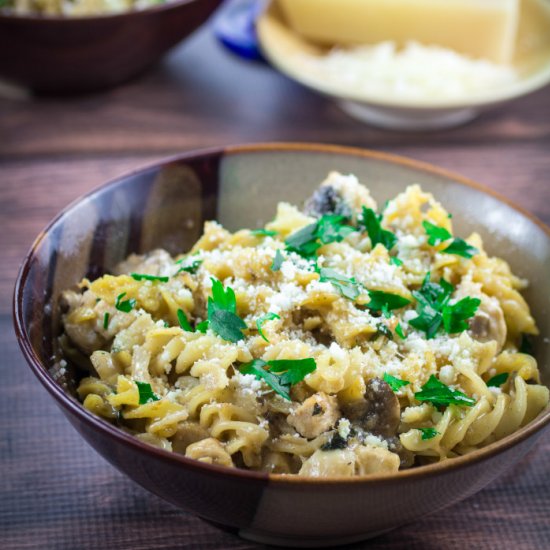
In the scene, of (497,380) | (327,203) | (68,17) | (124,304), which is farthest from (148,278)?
(68,17)

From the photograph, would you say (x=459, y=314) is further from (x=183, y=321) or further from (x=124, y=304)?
(x=124, y=304)

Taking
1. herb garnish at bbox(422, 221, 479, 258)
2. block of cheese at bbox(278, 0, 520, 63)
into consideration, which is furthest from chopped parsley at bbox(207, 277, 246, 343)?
block of cheese at bbox(278, 0, 520, 63)

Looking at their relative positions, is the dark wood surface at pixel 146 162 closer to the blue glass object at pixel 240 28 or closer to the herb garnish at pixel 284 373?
the blue glass object at pixel 240 28

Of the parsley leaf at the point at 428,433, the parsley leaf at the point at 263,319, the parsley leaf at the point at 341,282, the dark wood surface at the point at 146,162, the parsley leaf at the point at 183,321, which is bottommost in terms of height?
the dark wood surface at the point at 146,162

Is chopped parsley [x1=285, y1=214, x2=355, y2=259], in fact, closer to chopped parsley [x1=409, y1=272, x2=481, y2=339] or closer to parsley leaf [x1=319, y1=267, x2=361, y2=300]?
parsley leaf [x1=319, y1=267, x2=361, y2=300]

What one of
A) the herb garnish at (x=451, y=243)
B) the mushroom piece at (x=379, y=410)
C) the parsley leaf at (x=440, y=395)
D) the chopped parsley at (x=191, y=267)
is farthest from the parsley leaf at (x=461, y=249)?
the chopped parsley at (x=191, y=267)
